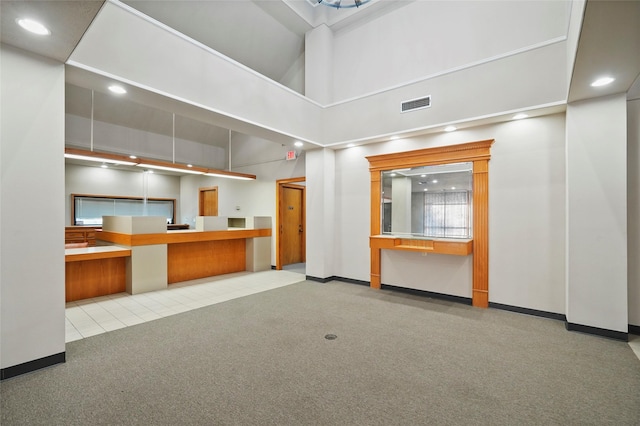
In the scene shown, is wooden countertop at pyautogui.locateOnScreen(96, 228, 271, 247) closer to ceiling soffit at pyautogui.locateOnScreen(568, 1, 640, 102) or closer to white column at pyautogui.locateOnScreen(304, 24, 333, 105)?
white column at pyautogui.locateOnScreen(304, 24, 333, 105)

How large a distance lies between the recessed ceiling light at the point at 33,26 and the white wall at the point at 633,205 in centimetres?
543

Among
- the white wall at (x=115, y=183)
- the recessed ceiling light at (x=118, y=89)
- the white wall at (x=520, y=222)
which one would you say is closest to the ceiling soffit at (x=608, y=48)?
the white wall at (x=520, y=222)

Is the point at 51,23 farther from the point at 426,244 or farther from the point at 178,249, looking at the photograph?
the point at 426,244

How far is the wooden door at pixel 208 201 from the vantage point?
8.55m

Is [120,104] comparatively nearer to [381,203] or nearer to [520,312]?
[381,203]

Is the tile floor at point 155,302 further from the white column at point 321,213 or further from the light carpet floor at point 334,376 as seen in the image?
the white column at point 321,213

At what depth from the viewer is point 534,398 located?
206 cm

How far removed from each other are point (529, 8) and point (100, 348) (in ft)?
20.6

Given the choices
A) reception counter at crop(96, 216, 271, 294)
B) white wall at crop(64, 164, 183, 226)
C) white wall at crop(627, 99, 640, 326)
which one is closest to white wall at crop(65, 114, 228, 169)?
white wall at crop(64, 164, 183, 226)

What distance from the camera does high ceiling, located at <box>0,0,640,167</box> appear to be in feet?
6.24

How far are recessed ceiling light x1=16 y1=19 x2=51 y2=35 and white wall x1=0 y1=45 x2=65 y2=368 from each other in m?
0.42

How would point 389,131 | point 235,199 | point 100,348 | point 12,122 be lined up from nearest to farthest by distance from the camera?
point 12,122 → point 100,348 → point 389,131 → point 235,199

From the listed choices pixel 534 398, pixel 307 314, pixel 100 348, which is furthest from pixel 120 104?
pixel 534 398

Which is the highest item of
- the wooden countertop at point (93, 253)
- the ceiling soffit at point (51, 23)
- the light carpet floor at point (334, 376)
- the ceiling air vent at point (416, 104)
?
the ceiling air vent at point (416, 104)
